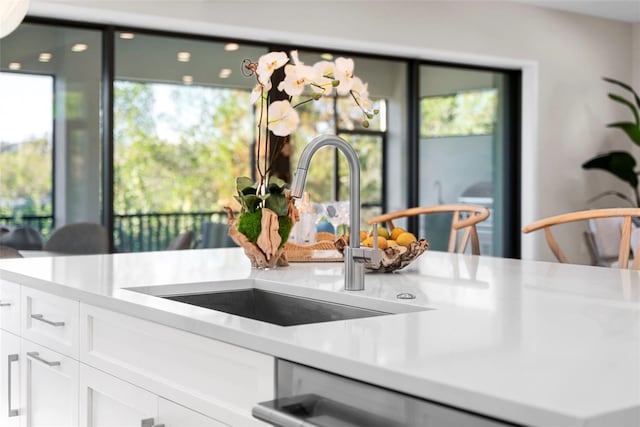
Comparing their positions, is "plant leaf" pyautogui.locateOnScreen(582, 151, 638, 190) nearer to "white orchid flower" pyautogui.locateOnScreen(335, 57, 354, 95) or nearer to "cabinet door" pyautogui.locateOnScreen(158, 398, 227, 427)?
"white orchid flower" pyautogui.locateOnScreen(335, 57, 354, 95)

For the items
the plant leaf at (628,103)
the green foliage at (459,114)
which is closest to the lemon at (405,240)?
the green foliage at (459,114)

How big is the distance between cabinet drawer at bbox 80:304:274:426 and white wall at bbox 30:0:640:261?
352 centimetres

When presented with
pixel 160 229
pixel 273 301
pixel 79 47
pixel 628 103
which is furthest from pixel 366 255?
pixel 628 103

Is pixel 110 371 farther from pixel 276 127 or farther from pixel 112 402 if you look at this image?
pixel 276 127

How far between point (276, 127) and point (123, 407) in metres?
0.83

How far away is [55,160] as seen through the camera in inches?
196

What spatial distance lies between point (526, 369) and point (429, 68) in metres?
5.81

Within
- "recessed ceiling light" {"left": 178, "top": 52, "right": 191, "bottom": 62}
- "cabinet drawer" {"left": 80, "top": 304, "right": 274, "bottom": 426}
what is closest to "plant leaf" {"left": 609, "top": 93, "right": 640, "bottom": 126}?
"recessed ceiling light" {"left": 178, "top": 52, "right": 191, "bottom": 62}

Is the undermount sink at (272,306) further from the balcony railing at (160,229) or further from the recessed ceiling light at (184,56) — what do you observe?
the recessed ceiling light at (184,56)

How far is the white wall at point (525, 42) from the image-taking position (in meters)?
5.39

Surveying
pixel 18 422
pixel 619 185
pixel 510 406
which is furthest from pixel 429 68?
pixel 510 406

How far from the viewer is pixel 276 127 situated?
7.13 feet

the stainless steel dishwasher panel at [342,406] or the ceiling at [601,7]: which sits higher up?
the ceiling at [601,7]

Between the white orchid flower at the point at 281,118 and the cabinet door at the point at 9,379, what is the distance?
0.90 metres
